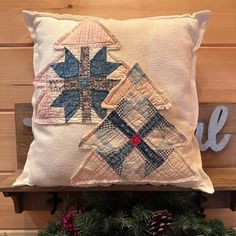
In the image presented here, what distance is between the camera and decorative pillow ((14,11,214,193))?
0.66 meters

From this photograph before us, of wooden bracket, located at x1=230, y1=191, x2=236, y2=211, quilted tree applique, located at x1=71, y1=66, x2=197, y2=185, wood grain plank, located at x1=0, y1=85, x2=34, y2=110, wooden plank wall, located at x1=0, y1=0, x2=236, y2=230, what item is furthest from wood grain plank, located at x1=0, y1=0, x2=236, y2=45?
wooden bracket, located at x1=230, y1=191, x2=236, y2=211

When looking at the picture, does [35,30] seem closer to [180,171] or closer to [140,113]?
[140,113]

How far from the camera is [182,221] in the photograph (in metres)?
0.71

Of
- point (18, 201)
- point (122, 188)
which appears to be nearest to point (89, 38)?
point (122, 188)

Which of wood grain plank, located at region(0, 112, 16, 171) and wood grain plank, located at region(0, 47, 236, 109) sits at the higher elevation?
wood grain plank, located at region(0, 47, 236, 109)

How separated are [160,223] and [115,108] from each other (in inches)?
9.5

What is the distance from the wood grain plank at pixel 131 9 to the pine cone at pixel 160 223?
1.34ft

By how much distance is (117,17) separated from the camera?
2.68ft

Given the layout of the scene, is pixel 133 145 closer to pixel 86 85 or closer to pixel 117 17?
pixel 86 85

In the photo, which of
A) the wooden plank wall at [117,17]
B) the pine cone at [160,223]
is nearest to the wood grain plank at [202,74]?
the wooden plank wall at [117,17]

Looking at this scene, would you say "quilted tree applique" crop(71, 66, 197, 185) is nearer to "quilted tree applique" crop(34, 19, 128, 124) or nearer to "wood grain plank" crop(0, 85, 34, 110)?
"quilted tree applique" crop(34, 19, 128, 124)

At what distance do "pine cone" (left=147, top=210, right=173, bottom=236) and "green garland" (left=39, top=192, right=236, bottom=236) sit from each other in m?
0.01

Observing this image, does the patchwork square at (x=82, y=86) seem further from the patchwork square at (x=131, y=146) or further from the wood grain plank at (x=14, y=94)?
the wood grain plank at (x=14, y=94)

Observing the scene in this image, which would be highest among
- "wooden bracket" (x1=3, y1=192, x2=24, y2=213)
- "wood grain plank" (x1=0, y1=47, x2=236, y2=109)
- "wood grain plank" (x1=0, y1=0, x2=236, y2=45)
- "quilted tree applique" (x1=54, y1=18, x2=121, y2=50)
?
"wood grain plank" (x1=0, y1=0, x2=236, y2=45)
